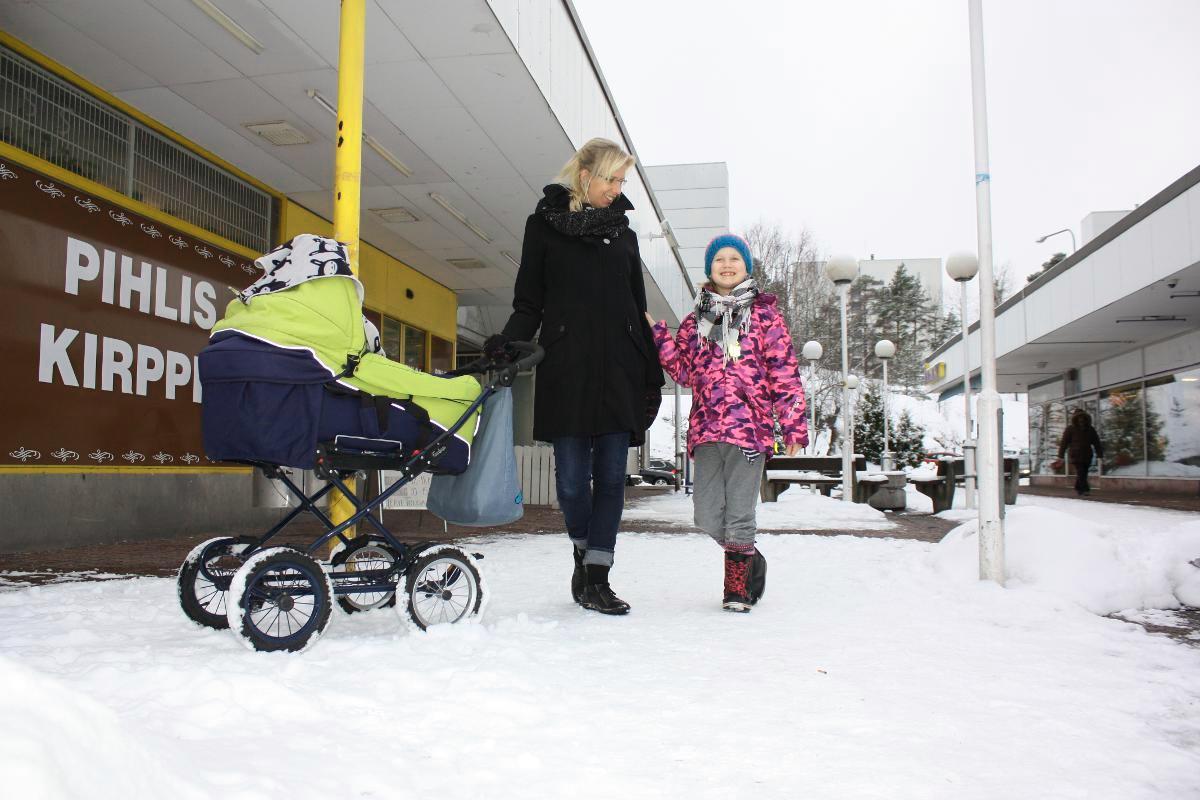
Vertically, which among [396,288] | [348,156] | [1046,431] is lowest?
[1046,431]

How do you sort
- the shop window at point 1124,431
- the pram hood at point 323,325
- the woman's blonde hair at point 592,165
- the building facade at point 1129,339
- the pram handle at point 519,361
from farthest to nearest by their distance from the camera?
the shop window at point 1124,431, the building facade at point 1129,339, the woman's blonde hair at point 592,165, the pram handle at point 519,361, the pram hood at point 323,325

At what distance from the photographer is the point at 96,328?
7000 millimetres

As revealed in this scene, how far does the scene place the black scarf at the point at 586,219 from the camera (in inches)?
144

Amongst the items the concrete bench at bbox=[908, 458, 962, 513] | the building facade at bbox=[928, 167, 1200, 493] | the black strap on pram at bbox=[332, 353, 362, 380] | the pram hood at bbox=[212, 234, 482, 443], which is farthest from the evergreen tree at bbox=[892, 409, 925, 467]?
the black strap on pram at bbox=[332, 353, 362, 380]

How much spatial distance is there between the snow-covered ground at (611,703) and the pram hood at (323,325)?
2.74ft

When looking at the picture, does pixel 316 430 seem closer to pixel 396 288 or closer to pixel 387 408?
pixel 387 408

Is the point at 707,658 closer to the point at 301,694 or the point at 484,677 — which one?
the point at 484,677

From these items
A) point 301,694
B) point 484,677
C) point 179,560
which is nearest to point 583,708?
point 484,677

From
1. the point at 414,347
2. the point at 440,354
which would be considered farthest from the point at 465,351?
the point at 414,347

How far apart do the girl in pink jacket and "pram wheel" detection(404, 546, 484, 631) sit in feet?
3.99

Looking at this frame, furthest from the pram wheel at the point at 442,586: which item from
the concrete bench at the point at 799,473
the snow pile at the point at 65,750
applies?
the concrete bench at the point at 799,473

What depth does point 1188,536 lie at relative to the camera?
445cm

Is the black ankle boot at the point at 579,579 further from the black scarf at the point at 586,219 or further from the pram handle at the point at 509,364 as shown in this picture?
the black scarf at the point at 586,219

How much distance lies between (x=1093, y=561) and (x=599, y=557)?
2494 mm
